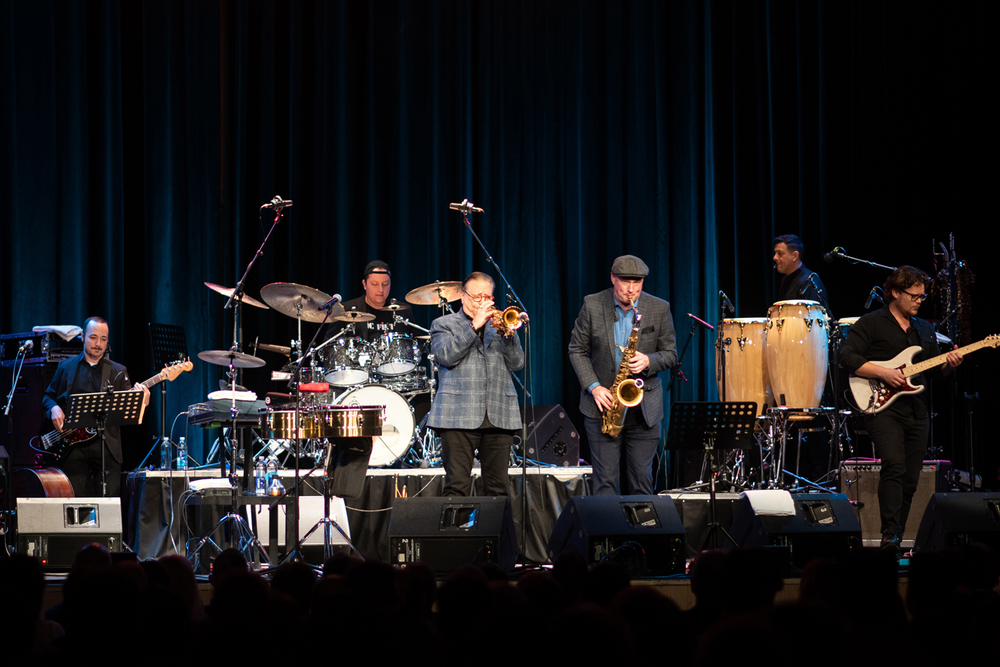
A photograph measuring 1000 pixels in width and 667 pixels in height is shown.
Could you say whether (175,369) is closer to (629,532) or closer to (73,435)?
(73,435)

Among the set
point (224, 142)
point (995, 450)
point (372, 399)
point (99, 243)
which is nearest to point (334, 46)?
point (224, 142)

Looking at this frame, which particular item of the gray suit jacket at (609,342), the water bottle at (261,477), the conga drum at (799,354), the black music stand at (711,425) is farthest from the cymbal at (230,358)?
the conga drum at (799,354)

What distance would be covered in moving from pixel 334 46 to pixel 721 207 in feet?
14.3

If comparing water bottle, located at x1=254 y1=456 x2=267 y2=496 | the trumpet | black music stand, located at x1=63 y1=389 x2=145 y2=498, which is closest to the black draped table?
water bottle, located at x1=254 y1=456 x2=267 y2=496

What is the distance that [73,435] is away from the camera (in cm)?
789

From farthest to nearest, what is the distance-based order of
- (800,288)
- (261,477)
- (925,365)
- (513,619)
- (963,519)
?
(800,288) → (261,477) → (925,365) → (963,519) → (513,619)

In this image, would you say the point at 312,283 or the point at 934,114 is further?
the point at 312,283

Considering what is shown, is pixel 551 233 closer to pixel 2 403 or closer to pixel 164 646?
pixel 2 403

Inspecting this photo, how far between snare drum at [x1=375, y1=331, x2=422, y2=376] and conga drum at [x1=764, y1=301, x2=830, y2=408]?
3.10m

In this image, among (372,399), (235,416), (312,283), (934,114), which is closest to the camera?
(235,416)

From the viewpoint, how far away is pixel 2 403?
8367 mm

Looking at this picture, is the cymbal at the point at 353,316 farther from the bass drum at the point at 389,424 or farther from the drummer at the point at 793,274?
the drummer at the point at 793,274

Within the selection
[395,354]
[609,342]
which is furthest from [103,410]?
[609,342]

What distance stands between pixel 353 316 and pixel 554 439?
80.6 inches
